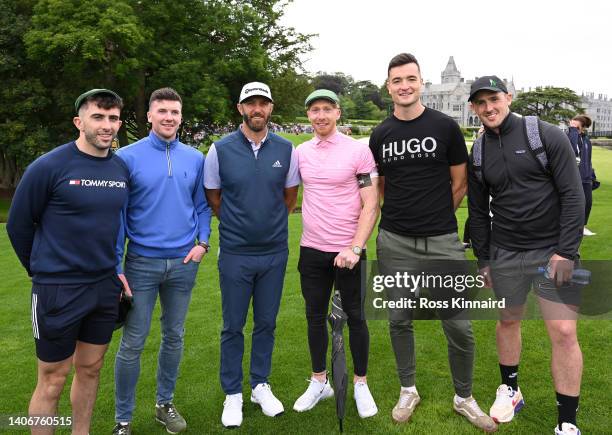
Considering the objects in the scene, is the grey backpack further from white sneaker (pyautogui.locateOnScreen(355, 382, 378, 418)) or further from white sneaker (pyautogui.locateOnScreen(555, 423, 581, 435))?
white sneaker (pyautogui.locateOnScreen(355, 382, 378, 418))

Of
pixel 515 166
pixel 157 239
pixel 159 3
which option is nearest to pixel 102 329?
pixel 157 239

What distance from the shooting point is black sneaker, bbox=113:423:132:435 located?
11.9 feet

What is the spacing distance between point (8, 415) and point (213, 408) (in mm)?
1617

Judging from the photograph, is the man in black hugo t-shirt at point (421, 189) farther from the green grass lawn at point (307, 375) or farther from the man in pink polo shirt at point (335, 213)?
the green grass lawn at point (307, 375)

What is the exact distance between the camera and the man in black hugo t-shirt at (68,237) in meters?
2.97

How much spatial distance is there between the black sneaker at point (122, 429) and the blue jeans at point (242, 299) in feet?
2.47

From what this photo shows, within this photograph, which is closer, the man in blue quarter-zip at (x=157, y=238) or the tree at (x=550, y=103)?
the man in blue quarter-zip at (x=157, y=238)

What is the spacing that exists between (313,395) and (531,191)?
233cm

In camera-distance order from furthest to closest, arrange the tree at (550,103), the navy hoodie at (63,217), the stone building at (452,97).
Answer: the stone building at (452,97) → the tree at (550,103) → the navy hoodie at (63,217)

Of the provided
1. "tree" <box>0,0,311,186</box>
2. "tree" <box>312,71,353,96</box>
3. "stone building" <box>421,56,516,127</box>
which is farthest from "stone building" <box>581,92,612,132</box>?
"tree" <box>0,0,311,186</box>

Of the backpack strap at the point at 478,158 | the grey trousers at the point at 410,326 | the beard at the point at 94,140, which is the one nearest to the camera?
the beard at the point at 94,140

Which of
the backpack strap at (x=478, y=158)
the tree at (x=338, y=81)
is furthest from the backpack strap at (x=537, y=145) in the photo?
the tree at (x=338, y=81)

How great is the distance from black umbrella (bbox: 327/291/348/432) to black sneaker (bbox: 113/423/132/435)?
1.55 m

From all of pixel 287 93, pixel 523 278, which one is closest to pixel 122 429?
pixel 523 278
